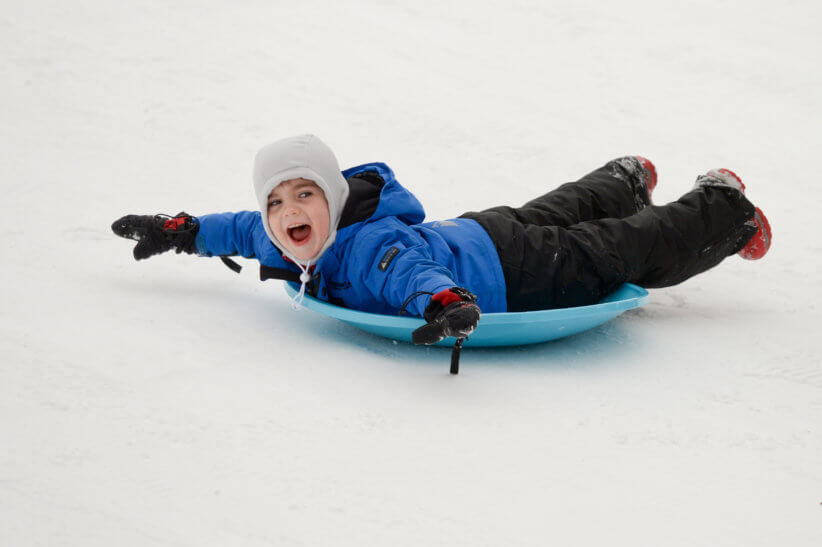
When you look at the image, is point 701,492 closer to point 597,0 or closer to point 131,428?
point 131,428

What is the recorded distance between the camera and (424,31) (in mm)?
5441

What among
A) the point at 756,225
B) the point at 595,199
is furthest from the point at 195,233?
the point at 756,225

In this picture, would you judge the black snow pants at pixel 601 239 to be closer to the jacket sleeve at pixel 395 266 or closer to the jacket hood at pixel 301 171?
the jacket sleeve at pixel 395 266

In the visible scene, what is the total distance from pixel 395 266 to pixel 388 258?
3 centimetres

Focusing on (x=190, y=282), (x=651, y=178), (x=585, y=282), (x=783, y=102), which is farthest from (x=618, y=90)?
(x=190, y=282)

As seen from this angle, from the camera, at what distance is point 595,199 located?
2.65 m

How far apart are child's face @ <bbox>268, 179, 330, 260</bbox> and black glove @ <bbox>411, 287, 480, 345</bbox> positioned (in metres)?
0.45

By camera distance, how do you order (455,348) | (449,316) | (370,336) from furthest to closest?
(370,336), (455,348), (449,316)

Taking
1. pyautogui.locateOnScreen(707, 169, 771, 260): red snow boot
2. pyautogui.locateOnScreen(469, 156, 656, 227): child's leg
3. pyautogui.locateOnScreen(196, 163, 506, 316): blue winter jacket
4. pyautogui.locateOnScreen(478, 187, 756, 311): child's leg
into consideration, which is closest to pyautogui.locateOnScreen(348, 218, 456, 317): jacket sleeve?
pyautogui.locateOnScreen(196, 163, 506, 316): blue winter jacket

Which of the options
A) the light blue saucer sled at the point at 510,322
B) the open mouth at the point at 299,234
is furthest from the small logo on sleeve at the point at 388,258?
the open mouth at the point at 299,234

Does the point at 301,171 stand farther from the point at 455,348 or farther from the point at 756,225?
the point at 756,225

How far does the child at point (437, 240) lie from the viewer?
2.04 meters

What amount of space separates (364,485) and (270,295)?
1.24 m

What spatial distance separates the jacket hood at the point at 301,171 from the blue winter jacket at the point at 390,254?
30 millimetres
